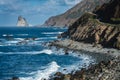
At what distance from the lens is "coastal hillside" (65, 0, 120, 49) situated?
86500 mm

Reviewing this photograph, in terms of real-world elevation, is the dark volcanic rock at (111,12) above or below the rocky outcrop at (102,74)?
above

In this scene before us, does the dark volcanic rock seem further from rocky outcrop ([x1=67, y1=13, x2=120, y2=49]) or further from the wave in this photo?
the wave

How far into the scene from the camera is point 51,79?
48.6m

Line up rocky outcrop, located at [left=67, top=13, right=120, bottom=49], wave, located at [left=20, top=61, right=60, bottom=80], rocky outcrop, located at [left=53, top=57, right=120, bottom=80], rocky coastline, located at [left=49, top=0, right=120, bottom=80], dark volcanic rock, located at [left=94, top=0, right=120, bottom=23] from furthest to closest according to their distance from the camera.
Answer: dark volcanic rock, located at [left=94, top=0, right=120, bottom=23] < rocky outcrop, located at [left=67, top=13, right=120, bottom=49] < wave, located at [left=20, top=61, right=60, bottom=80] < rocky coastline, located at [left=49, top=0, right=120, bottom=80] < rocky outcrop, located at [left=53, top=57, right=120, bottom=80]

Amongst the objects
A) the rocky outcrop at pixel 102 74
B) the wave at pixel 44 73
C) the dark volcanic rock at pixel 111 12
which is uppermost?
the dark volcanic rock at pixel 111 12

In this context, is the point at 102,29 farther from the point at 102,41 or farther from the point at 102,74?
the point at 102,74

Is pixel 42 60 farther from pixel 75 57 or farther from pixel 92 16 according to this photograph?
pixel 92 16

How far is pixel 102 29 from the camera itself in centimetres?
9725

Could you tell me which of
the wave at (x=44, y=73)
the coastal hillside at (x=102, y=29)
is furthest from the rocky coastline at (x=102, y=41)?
the wave at (x=44, y=73)

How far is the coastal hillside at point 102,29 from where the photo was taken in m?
86.5

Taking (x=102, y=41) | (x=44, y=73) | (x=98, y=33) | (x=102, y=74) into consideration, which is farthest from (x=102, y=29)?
(x=102, y=74)

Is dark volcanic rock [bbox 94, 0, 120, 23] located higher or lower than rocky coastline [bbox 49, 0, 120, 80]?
higher

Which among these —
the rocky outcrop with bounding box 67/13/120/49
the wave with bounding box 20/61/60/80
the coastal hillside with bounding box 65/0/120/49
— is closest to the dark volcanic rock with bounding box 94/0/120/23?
the coastal hillside with bounding box 65/0/120/49

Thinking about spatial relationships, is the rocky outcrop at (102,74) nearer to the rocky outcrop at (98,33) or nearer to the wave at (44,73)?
the wave at (44,73)
